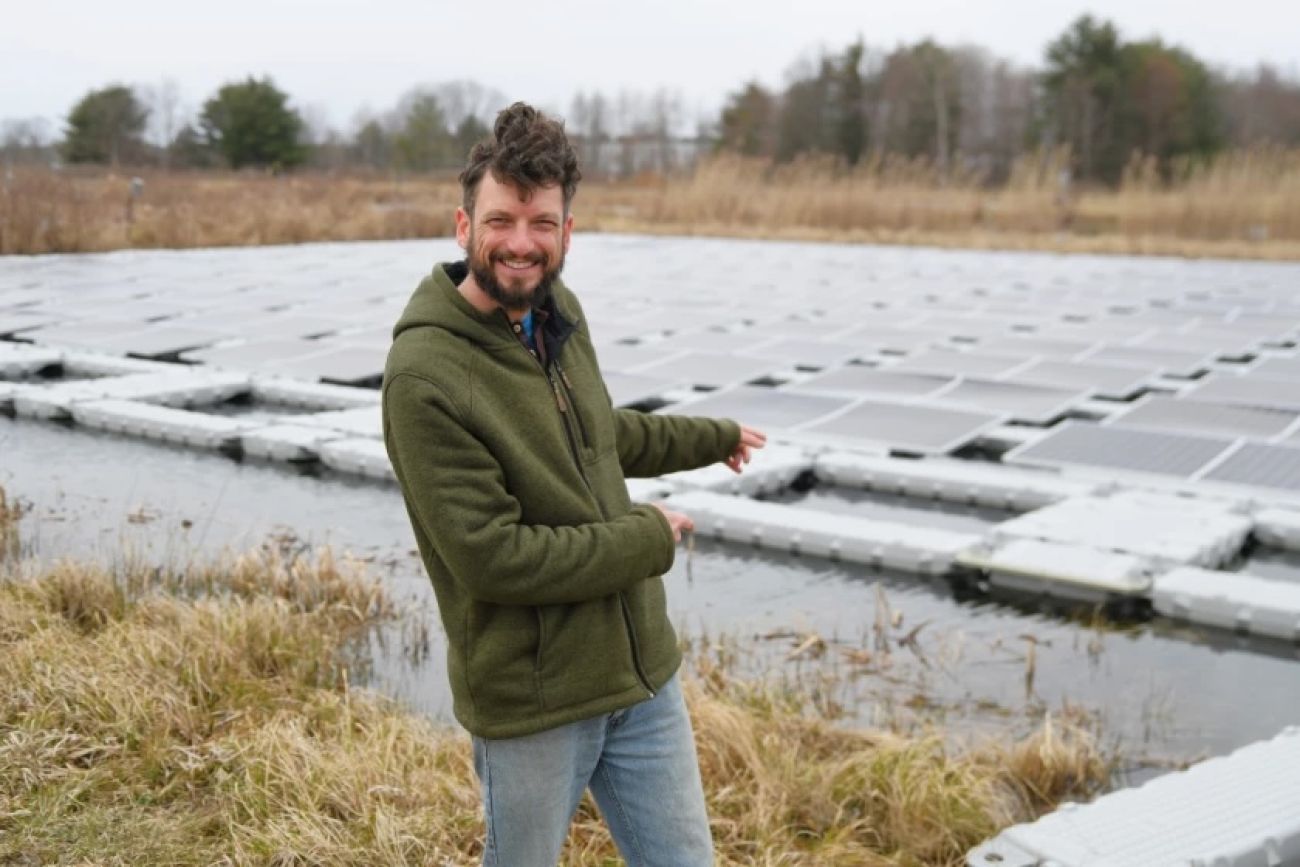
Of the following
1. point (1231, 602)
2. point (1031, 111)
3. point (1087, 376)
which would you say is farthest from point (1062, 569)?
point (1031, 111)

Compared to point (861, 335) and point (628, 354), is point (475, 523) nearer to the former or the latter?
point (628, 354)

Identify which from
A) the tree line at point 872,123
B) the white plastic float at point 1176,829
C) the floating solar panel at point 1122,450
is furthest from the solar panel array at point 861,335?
the tree line at point 872,123

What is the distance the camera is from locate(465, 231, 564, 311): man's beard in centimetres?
197

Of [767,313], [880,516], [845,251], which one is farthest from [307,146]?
[880,516]

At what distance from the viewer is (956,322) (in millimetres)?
11352

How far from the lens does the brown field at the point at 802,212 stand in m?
17.3

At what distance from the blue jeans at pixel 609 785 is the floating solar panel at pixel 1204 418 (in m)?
5.49

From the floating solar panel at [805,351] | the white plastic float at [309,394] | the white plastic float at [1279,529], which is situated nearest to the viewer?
the white plastic float at [1279,529]

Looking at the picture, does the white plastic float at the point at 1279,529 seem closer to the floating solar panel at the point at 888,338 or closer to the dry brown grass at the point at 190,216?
the floating solar panel at the point at 888,338

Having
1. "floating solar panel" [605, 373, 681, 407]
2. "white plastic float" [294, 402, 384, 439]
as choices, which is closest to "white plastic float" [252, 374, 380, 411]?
"white plastic float" [294, 402, 384, 439]

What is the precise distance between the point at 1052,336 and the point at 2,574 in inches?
309

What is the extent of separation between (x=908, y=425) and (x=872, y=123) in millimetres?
42856

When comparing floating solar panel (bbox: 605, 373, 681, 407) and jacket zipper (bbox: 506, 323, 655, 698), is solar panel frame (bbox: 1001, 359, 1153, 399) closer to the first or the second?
floating solar panel (bbox: 605, 373, 681, 407)

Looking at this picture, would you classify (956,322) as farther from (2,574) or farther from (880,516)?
(2,574)
